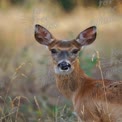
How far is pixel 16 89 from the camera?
1468 cm

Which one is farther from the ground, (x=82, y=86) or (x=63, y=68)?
(x=63, y=68)

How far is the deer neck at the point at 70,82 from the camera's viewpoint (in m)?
10.9

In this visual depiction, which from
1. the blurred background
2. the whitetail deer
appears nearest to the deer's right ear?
the whitetail deer

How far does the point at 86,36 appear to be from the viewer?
11.4 m

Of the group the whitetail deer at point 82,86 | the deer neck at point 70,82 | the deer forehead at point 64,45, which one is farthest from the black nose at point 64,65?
the deer forehead at point 64,45

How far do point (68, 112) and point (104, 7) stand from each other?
4911mm

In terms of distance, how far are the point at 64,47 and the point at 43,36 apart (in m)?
0.37

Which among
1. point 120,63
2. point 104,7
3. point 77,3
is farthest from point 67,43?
point 77,3

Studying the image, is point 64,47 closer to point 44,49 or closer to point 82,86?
point 82,86

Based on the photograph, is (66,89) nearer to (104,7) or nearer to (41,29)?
(41,29)

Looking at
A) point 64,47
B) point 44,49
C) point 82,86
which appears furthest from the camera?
point 44,49

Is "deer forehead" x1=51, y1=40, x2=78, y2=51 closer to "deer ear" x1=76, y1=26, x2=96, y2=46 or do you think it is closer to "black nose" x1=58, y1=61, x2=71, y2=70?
"deer ear" x1=76, y1=26, x2=96, y2=46

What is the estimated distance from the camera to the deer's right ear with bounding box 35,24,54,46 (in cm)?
1130

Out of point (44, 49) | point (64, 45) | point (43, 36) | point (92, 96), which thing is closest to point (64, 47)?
point (64, 45)
